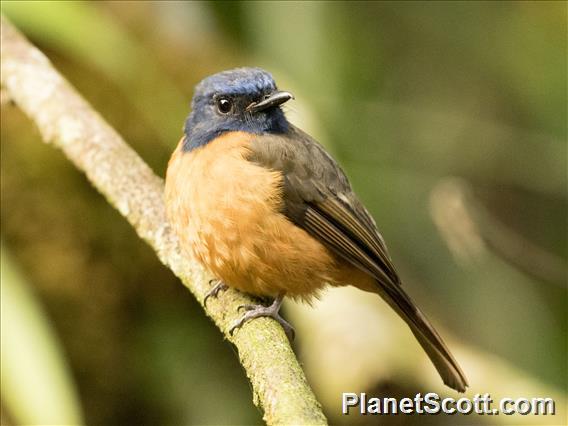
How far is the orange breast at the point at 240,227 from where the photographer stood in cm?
365

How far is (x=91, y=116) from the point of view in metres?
4.08

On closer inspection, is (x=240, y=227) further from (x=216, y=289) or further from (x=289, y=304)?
(x=289, y=304)

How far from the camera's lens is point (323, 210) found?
3.89 m

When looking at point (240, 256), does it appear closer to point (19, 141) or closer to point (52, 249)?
point (52, 249)

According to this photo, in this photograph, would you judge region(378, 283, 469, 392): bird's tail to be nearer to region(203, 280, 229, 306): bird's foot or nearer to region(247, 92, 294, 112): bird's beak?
region(203, 280, 229, 306): bird's foot

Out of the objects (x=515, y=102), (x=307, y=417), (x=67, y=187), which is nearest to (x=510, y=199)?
(x=515, y=102)

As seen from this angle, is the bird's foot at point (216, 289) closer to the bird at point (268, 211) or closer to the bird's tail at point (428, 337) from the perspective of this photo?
the bird at point (268, 211)

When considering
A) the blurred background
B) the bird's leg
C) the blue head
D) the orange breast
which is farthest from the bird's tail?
the blue head

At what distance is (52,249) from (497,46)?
3603 mm

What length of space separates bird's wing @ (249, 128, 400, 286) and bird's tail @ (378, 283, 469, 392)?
9cm

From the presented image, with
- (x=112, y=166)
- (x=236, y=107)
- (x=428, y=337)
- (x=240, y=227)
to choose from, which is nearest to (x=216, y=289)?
(x=240, y=227)

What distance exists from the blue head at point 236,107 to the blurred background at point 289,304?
1.43ft

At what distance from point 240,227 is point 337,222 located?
1.57ft

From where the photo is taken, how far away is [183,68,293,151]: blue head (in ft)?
13.1
